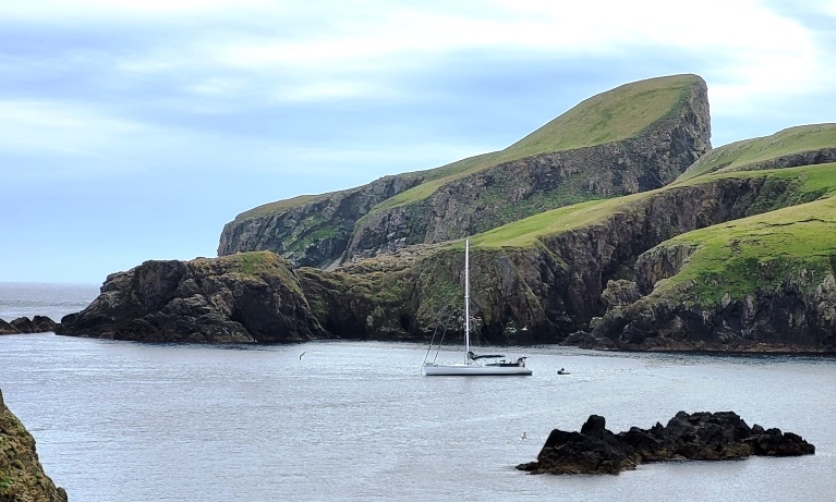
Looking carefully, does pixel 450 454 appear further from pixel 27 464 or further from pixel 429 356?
pixel 429 356

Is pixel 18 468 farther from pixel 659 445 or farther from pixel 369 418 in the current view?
pixel 369 418

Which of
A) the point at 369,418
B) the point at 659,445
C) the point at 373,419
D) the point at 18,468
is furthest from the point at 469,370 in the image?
the point at 18,468

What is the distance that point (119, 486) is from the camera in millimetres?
69812

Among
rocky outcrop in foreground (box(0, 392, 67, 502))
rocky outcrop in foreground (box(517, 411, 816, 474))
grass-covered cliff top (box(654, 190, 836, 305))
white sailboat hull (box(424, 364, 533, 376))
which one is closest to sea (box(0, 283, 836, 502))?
rocky outcrop in foreground (box(517, 411, 816, 474))

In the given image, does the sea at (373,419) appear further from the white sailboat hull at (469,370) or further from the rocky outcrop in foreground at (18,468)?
the rocky outcrop in foreground at (18,468)

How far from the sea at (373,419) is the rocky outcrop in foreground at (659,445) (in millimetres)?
1279

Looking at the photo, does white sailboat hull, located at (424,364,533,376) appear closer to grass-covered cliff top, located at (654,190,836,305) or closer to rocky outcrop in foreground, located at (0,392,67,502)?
grass-covered cliff top, located at (654,190,836,305)

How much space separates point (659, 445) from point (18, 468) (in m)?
46.6

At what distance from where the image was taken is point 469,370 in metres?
142

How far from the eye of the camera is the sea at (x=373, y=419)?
69.4 m

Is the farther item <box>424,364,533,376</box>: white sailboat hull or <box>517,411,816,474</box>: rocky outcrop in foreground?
<box>424,364,533,376</box>: white sailboat hull

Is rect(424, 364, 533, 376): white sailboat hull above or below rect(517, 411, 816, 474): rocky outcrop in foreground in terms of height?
above

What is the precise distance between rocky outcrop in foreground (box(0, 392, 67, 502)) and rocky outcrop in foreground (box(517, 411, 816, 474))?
36.3 meters

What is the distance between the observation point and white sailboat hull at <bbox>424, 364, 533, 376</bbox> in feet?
462
